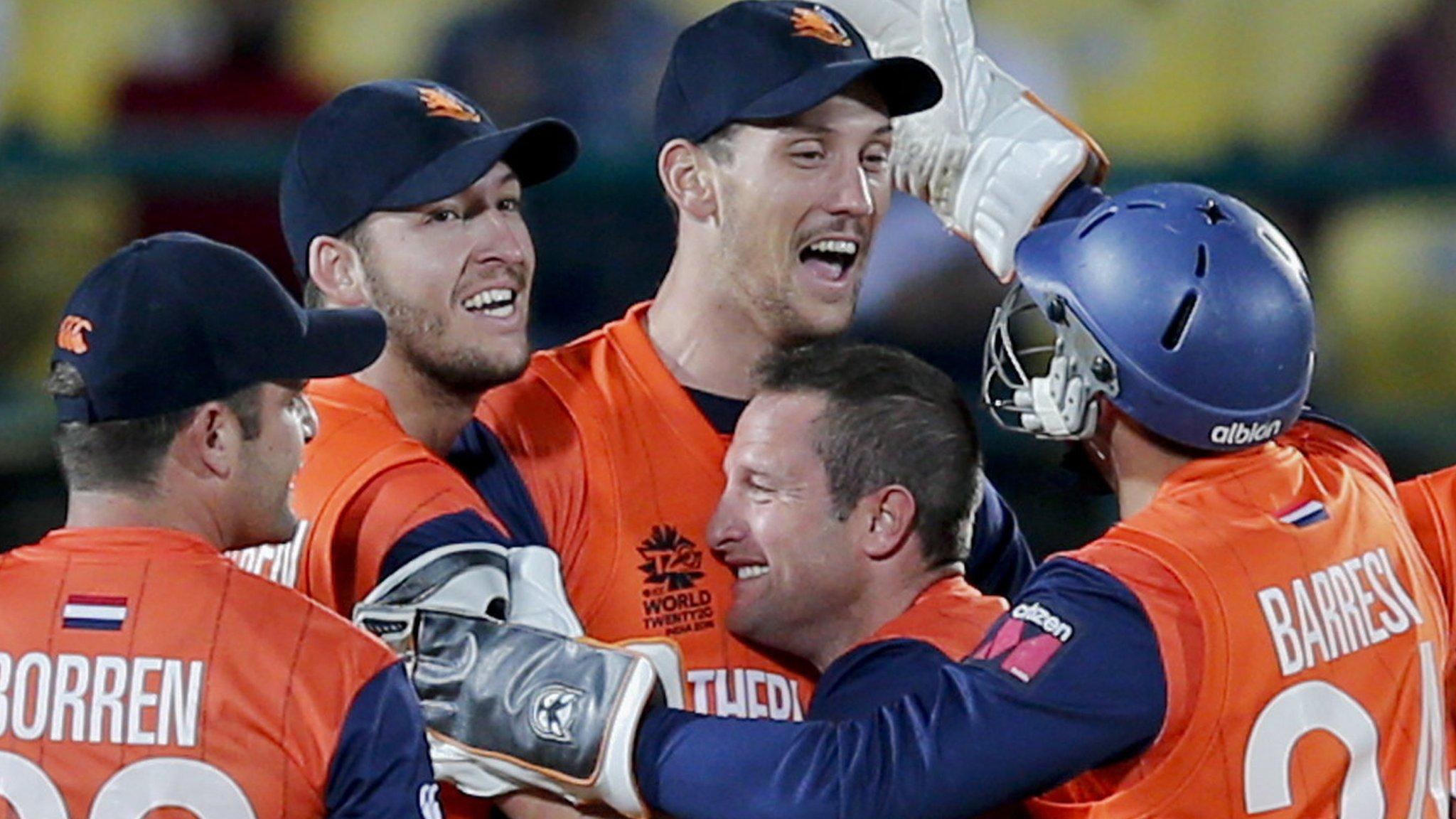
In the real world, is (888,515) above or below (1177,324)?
below

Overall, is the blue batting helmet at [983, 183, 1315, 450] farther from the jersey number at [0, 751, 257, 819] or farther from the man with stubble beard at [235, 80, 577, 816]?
the jersey number at [0, 751, 257, 819]

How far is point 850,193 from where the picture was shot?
12.3 feet

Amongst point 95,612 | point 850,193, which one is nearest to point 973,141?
point 850,193

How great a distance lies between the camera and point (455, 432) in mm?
3621

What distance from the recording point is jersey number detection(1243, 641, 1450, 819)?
9.64 feet

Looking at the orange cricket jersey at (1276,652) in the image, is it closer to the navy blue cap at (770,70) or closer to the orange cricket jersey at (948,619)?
the orange cricket jersey at (948,619)

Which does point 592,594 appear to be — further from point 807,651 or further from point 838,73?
point 838,73

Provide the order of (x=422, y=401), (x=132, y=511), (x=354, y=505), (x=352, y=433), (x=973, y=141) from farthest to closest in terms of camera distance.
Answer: (x=973, y=141), (x=422, y=401), (x=352, y=433), (x=354, y=505), (x=132, y=511)

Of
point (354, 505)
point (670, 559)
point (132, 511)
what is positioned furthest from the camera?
point (670, 559)

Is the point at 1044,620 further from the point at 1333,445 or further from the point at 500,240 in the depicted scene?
the point at 500,240

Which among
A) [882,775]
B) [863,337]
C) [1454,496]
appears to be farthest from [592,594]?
[863,337]

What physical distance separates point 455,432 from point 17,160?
3.01 meters

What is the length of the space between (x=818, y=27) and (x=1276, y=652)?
132cm

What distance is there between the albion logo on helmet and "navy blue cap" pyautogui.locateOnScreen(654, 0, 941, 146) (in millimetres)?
885
